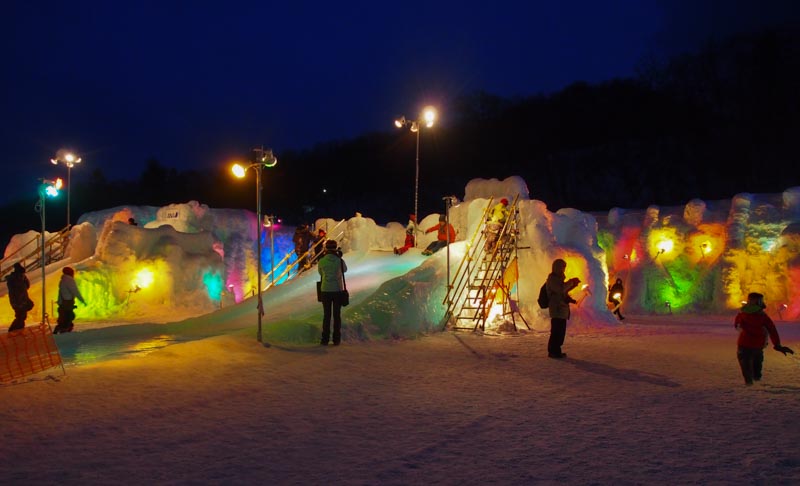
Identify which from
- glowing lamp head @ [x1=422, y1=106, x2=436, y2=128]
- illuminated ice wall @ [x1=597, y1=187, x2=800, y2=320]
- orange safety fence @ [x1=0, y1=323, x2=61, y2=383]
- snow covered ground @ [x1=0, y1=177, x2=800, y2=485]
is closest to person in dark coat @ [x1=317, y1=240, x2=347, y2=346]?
snow covered ground @ [x1=0, y1=177, x2=800, y2=485]

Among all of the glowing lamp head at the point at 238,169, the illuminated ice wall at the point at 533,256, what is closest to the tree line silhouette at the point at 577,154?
the illuminated ice wall at the point at 533,256

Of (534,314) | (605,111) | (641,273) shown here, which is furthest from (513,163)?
(534,314)

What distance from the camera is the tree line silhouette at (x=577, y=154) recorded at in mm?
39000

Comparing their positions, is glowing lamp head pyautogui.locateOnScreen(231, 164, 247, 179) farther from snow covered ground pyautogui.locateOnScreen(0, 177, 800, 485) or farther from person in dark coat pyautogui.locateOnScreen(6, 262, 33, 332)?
person in dark coat pyautogui.locateOnScreen(6, 262, 33, 332)

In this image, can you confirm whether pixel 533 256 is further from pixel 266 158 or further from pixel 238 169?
pixel 238 169

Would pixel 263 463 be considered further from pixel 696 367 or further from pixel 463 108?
pixel 463 108

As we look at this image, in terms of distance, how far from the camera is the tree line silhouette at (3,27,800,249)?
128 feet

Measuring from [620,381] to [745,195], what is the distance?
2058cm

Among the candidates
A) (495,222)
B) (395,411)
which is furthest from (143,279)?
(395,411)

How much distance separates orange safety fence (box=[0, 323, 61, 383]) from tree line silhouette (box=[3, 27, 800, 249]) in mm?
30787

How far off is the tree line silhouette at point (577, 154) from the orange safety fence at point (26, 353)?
1212 inches

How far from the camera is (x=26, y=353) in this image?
7.73 metres

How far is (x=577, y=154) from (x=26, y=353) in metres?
45.1

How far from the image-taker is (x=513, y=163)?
52.5 m
